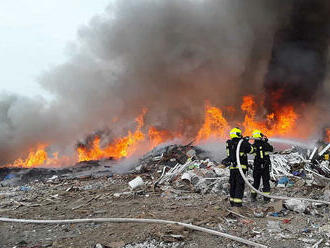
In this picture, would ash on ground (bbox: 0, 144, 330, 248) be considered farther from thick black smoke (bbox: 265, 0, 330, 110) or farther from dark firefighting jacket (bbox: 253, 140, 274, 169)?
thick black smoke (bbox: 265, 0, 330, 110)

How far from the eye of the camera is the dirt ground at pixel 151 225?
3.96 meters

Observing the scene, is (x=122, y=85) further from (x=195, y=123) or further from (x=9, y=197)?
(x=9, y=197)

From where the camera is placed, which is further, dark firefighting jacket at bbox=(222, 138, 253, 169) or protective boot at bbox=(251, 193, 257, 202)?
protective boot at bbox=(251, 193, 257, 202)

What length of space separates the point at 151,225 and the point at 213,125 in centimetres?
1495

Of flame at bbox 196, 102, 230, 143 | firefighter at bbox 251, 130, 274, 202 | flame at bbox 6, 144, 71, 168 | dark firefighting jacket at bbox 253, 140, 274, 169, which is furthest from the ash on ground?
flame at bbox 6, 144, 71, 168

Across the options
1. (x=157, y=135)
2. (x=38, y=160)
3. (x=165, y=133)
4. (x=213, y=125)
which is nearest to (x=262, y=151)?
(x=213, y=125)

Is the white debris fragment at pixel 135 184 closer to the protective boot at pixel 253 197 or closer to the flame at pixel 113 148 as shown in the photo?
the protective boot at pixel 253 197

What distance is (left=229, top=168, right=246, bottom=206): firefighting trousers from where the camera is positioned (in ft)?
18.2

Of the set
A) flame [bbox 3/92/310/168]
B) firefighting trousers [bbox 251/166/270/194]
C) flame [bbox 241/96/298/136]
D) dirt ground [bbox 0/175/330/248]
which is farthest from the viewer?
flame [bbox 3/92/310/168]

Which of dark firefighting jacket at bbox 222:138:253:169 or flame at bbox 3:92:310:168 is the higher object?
dark firefighting jacket at bbox 222:138:253:169

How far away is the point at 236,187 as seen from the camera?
5.61 meters

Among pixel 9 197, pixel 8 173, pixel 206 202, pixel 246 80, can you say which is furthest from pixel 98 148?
pixel 206 202

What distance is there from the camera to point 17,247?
4023mm

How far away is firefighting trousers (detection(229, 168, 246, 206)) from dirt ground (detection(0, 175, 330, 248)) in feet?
0.82
